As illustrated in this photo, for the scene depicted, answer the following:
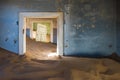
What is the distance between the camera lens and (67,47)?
19.2 ft

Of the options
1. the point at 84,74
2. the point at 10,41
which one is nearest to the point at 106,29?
the point at 84,74

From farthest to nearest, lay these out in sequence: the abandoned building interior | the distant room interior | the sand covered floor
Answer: the distant room interior < the abandoned building interior < the sand covered floor

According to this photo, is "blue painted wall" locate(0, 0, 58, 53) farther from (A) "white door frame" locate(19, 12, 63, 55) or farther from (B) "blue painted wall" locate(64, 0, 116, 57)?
(B) "blue painted wall" locate(64, 0, 116, 57)

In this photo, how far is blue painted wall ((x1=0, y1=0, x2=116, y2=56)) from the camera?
5781 mm

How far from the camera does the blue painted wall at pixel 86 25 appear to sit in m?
5.78

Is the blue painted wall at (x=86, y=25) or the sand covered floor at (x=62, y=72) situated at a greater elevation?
the blue painted wall at (x=86, y=25)

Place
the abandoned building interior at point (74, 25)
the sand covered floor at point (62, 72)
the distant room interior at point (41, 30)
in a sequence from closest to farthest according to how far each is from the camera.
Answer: the sand covered floor at point (62, 72) → the abandoned building interior at point (74, 25) → the distant room interior at point (41, 30)

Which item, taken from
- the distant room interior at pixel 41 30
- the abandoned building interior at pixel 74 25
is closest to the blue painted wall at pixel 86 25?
the abandoned building interior at pixel 74 25

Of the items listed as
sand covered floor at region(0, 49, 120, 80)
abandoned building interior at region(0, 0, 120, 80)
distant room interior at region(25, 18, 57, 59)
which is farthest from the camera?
distant room interior at region(25, 18, 57, 59)

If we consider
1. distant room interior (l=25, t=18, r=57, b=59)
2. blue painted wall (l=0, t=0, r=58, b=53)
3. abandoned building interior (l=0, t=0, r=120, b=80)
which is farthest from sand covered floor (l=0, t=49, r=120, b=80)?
distant room interior (l=25, t=18, r=57, b=59)

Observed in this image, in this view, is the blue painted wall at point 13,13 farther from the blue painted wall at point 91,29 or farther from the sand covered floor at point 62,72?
the sand covered floor at point 62,72

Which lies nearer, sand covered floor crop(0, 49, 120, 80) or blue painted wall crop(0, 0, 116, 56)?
sand covered floor crop(0, 49, 120, 80)

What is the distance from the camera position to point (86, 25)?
5.82 metres

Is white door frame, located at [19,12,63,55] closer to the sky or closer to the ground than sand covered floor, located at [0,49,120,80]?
closer to the sky
